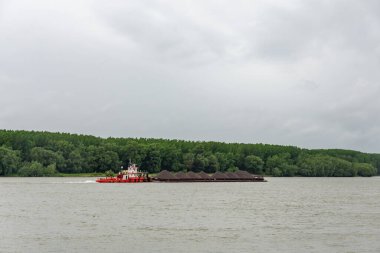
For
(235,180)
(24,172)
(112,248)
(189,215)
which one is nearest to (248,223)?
(189,215)

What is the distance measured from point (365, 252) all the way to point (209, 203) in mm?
47132

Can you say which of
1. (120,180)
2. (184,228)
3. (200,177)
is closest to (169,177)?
(200,177)

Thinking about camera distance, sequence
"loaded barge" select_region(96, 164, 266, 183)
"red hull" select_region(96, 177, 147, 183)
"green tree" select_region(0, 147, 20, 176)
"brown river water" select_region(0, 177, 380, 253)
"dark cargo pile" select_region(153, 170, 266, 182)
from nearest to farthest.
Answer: "brown river water" select_region(0, 177, 380, 253)
"red hull" select_region(96, 177, 147, 183)
"loaded barge" select_region(96, 164, 266, 183)
"dark cargo pile" select_region(153, 170, 266, 182)
"green tree" select_region(0, 147, 20, 176)

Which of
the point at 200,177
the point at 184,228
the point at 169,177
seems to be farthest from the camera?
the point at 200,177

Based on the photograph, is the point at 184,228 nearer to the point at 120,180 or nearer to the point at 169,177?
the point at 120,180

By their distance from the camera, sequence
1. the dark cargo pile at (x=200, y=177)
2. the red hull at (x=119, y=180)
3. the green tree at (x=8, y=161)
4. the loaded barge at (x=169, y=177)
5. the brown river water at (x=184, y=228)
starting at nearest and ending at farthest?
the brown river water at (x=184, y=228)
the red hull at (x=119, y=180)
the loaded barge at (x=169, y=177)
the dark cargo pile at (x=200, y=177)
the green tree at (x=8, y=161)

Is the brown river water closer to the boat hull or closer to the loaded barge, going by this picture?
the boat hull

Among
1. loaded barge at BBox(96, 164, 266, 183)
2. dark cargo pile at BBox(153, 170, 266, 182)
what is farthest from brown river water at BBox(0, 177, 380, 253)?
dark cargo pile at BBox(153, 170, 266, 182)

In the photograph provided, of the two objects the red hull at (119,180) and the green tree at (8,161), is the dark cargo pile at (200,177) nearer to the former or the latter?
the red hull at (119,180)

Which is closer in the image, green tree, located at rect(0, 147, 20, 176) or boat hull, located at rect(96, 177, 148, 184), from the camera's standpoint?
boat hull, located at rect(96, 177, 148, 184)

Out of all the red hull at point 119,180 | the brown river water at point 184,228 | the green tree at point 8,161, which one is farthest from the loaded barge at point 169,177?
the brown river water at point 184,228

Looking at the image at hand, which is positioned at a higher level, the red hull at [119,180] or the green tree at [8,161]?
the green tree at [8,161]

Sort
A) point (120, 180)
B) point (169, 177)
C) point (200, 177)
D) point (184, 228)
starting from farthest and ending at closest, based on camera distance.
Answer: point (200, 177) → point (169, 177) → point (120, 180) → point (184, 228)

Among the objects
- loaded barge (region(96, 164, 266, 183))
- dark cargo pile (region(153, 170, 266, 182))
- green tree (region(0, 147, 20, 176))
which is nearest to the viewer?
loaded barge (region(96, 164, 266, 183))
